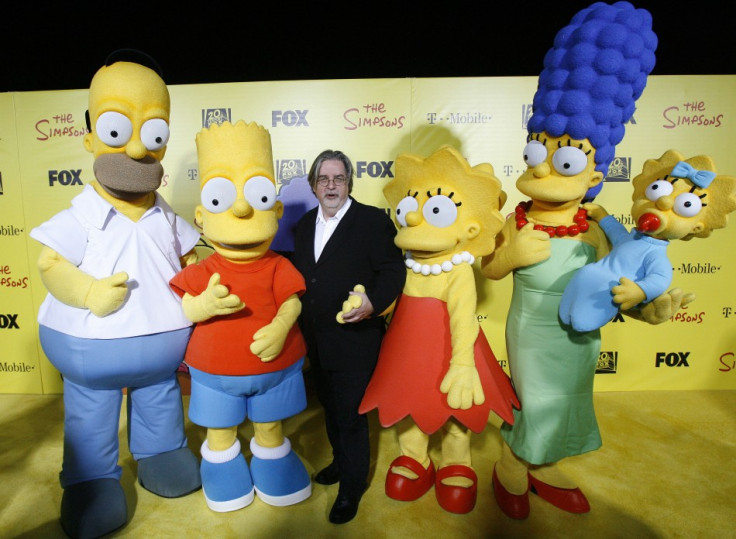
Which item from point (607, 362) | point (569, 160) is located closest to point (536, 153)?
point (569, 160)

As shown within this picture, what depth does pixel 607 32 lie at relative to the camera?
5.47 ft

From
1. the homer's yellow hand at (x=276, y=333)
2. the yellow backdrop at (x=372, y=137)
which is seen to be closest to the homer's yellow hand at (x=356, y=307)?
the homer's yellow hand at (x=276, y=333)

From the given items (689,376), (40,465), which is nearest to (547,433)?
(689,376)

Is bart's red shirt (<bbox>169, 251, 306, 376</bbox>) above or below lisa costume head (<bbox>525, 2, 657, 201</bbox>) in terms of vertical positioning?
below

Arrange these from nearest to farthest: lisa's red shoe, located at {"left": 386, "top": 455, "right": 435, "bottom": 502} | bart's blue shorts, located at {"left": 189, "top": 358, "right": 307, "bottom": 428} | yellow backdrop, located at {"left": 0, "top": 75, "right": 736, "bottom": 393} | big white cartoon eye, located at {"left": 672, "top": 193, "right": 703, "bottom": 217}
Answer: big white cartoon eye, located at {"left": 672, "top": 193, "right": 703, "bottom": 217}, bart's blue shorts, located at {"left": 189, "top": 358, "right": 307, "bottom": 428}, lisa's red shoe, located at {"left": 386, "top": 455, "right": 435, "bottom": 502}, yellow backdrop, located at {"left": 0, "top": 75, "right": 736, "bottom": 393}

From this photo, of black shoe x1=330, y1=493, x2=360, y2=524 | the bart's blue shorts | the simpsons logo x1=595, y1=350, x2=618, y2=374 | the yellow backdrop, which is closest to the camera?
the bart's blue shorts

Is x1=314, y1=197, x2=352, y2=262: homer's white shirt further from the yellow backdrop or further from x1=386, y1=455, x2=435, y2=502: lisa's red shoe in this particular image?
the yellow backdrop

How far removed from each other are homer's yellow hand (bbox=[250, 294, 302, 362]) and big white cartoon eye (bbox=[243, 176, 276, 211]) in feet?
1.18

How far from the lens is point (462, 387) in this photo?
1.74 meters

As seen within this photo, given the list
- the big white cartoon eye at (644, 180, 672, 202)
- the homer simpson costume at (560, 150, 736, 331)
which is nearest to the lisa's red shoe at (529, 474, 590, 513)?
the homer simpson costume at (560, 150, 736, 331)

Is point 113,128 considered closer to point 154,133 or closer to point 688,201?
point 154,133

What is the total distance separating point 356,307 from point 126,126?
40.5 inches

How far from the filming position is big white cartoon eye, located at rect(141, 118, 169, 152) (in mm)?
1735

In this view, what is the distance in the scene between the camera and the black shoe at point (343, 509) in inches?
75.9
